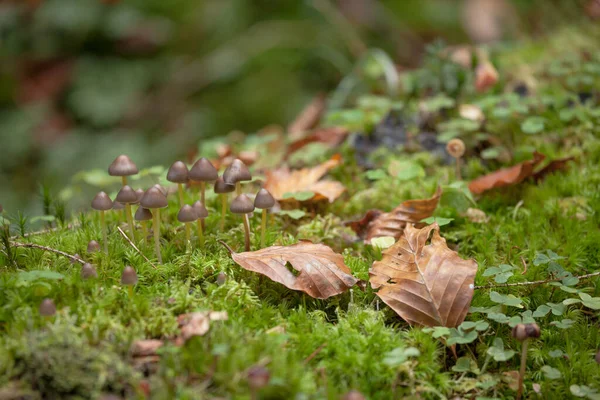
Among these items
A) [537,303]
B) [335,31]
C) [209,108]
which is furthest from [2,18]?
[537,303]

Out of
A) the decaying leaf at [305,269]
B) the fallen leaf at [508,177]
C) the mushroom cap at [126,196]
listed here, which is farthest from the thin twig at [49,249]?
the fallen leaf at [508,177]

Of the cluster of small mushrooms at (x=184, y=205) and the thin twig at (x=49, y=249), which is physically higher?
the cluster of small mushrooms at (x=184, y=205)

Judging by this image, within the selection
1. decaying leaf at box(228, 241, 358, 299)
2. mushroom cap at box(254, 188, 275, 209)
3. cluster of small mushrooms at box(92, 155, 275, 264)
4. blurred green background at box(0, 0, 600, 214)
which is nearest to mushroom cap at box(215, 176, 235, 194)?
cluster of small mushrooms at box(92, 155, 275, 264)

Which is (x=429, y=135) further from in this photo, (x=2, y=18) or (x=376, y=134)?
(x=2, y=18)

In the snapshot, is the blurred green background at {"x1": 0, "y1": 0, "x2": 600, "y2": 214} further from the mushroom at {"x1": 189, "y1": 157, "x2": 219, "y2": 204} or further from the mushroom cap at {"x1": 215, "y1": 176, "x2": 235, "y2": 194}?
the mushroom at {"x1": 189, "y1": 157, "x2": 219, "y2": 204}

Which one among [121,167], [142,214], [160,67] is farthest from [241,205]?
[160,67]

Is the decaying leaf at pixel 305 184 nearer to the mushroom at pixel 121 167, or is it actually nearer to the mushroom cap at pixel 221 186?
the mushroom cap at pixel 221 186
